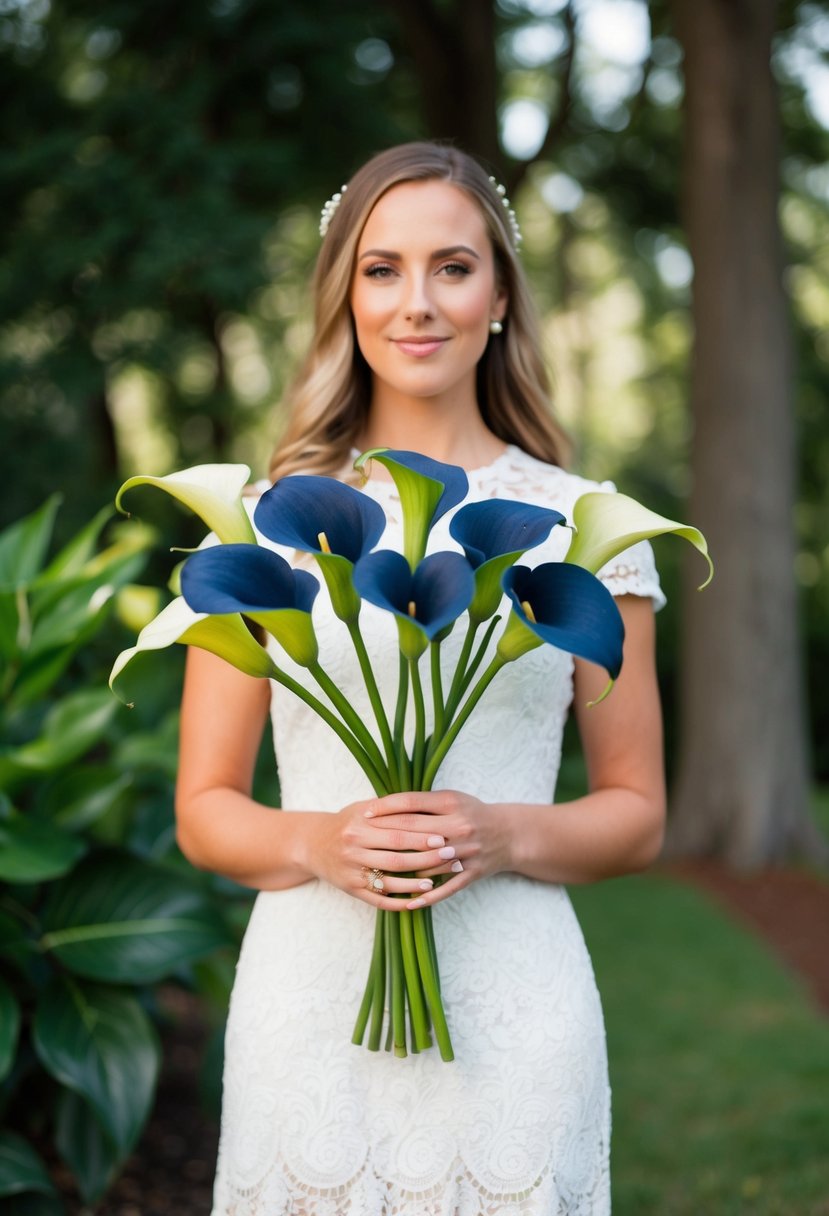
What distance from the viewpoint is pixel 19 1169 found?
9.37 feet

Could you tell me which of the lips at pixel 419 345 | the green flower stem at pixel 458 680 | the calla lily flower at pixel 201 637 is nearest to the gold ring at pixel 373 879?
the green flower stem at pixel 458 680

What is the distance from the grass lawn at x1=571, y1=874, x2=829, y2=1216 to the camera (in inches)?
157

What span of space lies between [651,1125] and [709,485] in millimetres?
4942

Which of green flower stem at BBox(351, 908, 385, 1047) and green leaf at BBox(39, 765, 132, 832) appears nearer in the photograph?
green flower stem at BBox(351, 908, 385, 1047)

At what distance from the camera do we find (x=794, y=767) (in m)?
8.55

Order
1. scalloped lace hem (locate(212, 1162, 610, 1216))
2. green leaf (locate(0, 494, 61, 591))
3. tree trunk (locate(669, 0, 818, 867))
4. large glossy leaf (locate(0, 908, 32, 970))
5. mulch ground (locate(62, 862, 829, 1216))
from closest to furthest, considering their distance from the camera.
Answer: scalloped lace hem (locate(212, 1162, 610, 1216))
large glossy leaf (locate(0, 908, 32, 970))
green leaf (locate(0, 494, 61, 591))
mulch ground (locate(62, 862, 829, 1216))
tree trunk (locate(669, 0, 818, 867))

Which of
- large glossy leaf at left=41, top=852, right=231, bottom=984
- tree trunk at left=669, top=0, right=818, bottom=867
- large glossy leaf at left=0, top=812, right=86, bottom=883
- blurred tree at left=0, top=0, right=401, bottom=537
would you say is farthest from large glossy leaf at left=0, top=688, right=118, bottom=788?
tree trunk at left=669, top=0, right=818, bottom=867

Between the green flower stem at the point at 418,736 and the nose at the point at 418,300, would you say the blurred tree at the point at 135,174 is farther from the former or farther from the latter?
the green flower stem at the point at 418,736

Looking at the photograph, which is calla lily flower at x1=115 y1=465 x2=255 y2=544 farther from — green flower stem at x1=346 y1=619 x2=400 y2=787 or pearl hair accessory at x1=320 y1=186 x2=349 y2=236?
pearl hair accessory at x1=320 y1=186 x2=349 y2=236

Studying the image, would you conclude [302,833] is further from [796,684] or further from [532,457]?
[796,684]

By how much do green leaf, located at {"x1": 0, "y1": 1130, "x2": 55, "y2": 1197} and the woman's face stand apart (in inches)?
76.1

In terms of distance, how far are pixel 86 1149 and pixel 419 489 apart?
7.09ft

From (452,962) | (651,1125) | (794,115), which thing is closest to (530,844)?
(452,962)

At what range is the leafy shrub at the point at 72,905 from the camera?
2.83 metres
